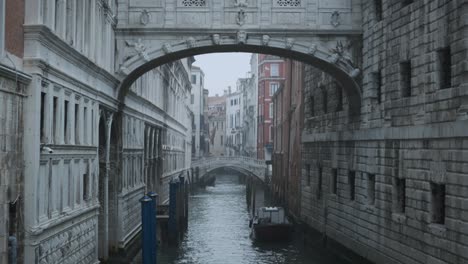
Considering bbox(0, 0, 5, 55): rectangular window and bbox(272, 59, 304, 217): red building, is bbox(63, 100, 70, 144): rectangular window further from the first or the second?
bbox(272, 59, 304, 217): red building

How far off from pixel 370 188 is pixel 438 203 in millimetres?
4021

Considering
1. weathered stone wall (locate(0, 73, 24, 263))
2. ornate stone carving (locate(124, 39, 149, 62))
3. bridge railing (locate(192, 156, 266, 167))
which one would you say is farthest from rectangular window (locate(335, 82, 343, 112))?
bridge railing (locate(192, 156, 266, 167))

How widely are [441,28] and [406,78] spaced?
7.46 ft

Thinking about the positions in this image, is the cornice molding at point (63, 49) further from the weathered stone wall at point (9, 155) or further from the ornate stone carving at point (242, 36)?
the ornate stone carving at point (242, 36)

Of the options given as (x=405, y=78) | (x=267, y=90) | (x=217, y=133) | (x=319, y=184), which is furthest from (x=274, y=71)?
(x=405, y=78)

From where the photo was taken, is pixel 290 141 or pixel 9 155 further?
pixel 290 141

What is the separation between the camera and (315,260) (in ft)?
66.4

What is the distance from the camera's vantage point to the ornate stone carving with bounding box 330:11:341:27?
17.2m

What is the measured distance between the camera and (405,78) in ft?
48.4

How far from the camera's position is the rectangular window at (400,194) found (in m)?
14.7

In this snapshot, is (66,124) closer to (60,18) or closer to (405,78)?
(60,18)

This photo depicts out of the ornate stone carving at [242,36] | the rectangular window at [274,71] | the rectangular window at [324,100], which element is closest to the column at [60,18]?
the ornate stone carving at [242,36]

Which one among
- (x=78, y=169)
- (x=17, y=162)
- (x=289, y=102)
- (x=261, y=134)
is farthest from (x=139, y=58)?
(x=261, y=134)

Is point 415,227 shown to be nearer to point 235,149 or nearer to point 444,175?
point 444,175
